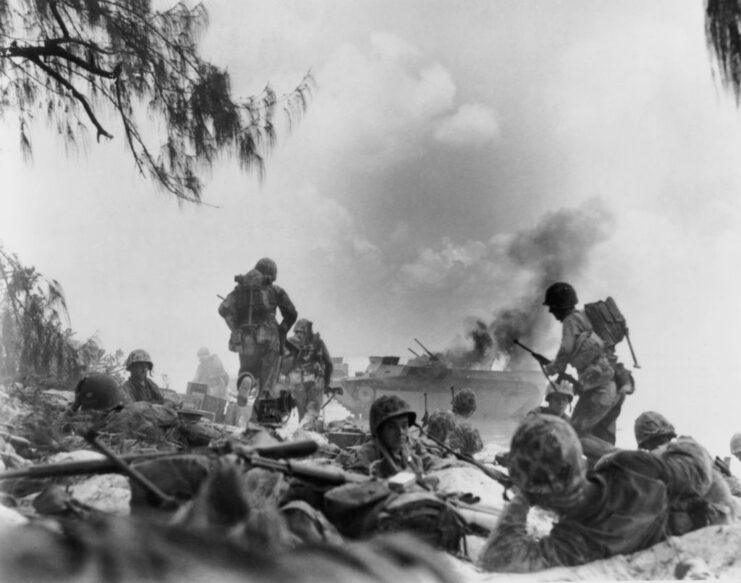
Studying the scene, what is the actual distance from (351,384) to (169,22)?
25.8 feet

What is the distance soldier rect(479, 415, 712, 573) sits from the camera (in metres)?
2.93

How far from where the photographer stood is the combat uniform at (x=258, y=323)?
249 inches

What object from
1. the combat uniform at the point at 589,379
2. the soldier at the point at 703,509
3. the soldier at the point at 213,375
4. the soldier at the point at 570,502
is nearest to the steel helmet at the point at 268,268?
the combat uniform at the point at 589,379

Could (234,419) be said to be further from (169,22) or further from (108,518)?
(108,518)

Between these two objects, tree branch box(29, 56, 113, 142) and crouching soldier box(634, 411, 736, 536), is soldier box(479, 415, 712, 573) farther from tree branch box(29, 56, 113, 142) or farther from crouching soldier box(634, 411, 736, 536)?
tree branch box(29, 56, 113, 142)

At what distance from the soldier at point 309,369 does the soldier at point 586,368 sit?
3042 mm

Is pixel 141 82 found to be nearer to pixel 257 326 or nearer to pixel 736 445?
pixel 257 326

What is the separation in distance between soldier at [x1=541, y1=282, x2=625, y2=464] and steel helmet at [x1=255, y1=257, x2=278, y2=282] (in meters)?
2.04

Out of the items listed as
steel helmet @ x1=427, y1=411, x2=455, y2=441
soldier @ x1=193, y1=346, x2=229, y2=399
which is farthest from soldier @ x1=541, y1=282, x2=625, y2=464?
soldier @ x1=193, y1=346, x2=229, y2=399

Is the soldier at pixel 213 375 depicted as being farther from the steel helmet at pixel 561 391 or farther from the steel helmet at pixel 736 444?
the steel helmet at pixel 736 444

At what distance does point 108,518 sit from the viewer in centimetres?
280

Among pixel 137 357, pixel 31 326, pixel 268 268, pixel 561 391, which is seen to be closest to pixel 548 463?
pixel 561 391

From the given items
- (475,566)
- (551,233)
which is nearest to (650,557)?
(475,566)

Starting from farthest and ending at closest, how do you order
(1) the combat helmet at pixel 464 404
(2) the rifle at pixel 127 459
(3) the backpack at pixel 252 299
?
(1) the combat helmet at pixel 464 404, (3) the backpack at pixel 252 299, (2) the rifle at pixel 127 459
